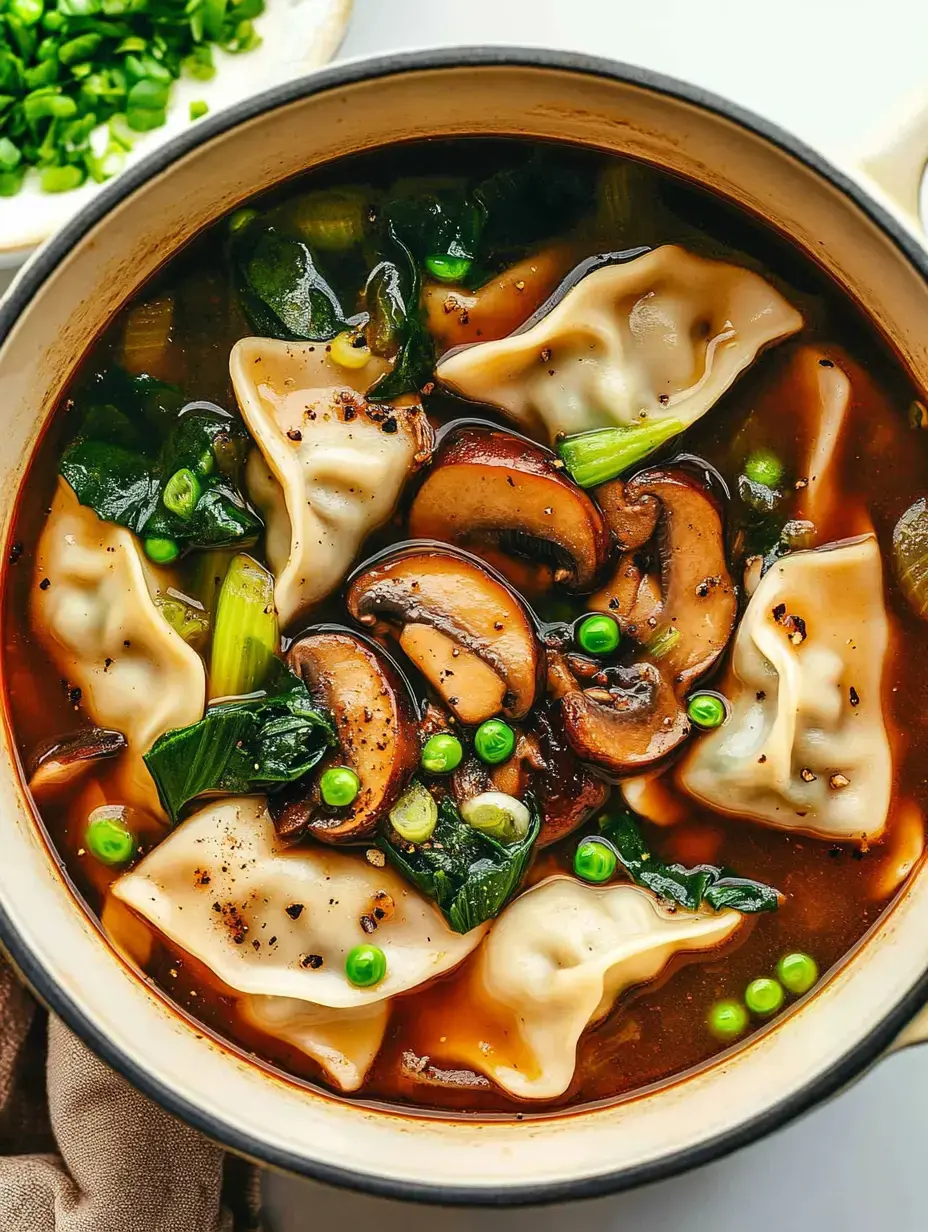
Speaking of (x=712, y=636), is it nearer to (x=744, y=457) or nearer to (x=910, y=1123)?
(x=744, y=457)

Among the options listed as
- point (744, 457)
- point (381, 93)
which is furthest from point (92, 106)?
point (744, 457)

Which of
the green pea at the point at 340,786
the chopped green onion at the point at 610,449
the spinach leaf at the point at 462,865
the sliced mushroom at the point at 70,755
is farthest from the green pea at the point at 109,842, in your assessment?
the chopped green onion at the point at 610,449

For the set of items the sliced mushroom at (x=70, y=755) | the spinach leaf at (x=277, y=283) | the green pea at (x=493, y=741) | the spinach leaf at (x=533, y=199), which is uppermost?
the spinach leaf at (x=533, y=199)

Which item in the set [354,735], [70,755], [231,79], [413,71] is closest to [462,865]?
[354,735]

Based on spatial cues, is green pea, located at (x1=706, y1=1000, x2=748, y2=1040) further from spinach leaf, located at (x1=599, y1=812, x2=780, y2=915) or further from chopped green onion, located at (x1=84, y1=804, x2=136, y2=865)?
chopped green onion, located at (x1=84, y1=804, x2=136, y2=865)

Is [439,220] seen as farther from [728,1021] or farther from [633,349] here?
[728,1021]

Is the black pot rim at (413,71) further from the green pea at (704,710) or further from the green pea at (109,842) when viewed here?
the green pea at (704,710)
